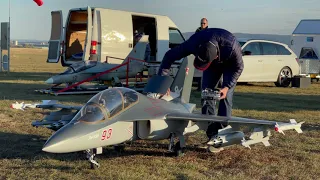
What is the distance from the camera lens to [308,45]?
73.7 ft

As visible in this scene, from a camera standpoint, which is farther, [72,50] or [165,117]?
[72,50]

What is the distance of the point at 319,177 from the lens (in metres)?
5.70

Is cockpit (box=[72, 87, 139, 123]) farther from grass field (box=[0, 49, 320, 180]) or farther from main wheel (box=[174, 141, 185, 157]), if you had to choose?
main wheel (box=[174, 141, 185, 157])

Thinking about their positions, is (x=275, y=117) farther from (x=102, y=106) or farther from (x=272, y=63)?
(x=272, y=63)

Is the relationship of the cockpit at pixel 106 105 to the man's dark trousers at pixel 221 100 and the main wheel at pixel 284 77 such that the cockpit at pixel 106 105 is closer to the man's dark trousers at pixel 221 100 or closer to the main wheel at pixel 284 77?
the man's dark trousers at pixel 221 100

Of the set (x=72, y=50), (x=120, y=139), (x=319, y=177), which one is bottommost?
(x=319, y=177)

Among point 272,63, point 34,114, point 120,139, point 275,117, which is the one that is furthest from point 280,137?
point 272,63

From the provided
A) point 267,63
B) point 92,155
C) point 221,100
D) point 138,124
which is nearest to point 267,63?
point 267,63

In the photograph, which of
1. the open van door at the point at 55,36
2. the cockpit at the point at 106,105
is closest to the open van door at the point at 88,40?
the open van door at the point at 55,36

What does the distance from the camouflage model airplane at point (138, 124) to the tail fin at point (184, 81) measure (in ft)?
1.77

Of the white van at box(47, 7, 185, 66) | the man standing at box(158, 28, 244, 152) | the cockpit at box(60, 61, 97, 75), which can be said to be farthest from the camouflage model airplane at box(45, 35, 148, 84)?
the man standing at box(158, 28, 244, 152)

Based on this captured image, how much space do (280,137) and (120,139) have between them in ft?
11.4

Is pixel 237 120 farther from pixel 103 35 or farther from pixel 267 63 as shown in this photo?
pixel 267 63

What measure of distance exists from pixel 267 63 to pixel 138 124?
1231cm
